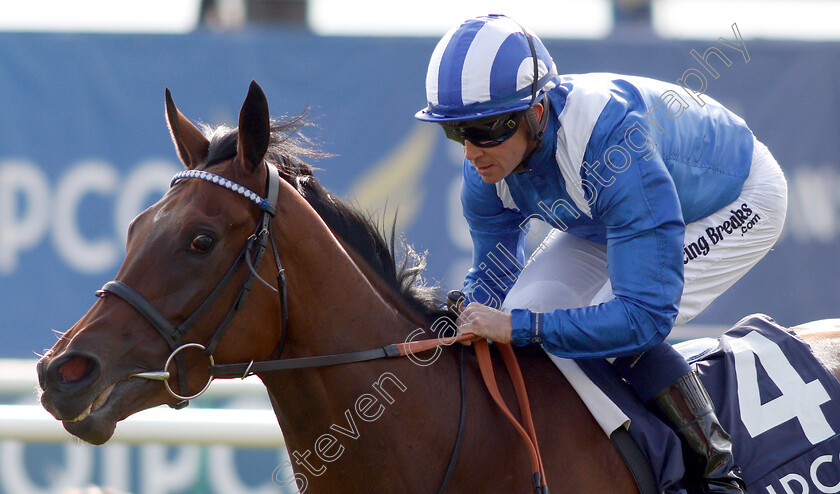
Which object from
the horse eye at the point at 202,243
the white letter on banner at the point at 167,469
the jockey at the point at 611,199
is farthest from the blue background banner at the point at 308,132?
the horse eye at the point at 202,243

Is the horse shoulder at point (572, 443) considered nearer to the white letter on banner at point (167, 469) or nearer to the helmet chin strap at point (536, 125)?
the helmet chin strap at point (536, 125)

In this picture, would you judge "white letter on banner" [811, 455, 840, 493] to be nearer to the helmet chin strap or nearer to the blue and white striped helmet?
the helmet chin strap

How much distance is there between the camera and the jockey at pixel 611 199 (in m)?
2.29

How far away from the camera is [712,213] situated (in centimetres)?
275

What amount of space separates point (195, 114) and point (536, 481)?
538cm

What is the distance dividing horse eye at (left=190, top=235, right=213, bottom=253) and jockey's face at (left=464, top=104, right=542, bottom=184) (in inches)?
29.5

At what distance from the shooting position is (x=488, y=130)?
2.40 metres

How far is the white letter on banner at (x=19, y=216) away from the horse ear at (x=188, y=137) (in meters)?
4.91

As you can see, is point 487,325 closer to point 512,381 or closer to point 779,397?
point 512,381

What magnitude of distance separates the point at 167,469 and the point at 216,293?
2312 mm

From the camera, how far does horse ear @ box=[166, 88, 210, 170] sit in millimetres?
2312

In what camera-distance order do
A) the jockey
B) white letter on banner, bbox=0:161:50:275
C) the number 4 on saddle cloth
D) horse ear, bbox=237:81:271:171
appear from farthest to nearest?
white letter on banner, bbox=0:161:50:275 < the number 4 on saddle cloth < the jockey < horse ear, bbox=237:81:271:171

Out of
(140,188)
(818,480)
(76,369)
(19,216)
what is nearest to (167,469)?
(76,369)

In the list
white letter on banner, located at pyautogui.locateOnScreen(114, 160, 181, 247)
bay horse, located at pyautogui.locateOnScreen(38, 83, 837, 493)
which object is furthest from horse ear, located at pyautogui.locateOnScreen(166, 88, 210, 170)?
white letter on banner, located at pyautogui.locateOnScreen(114, 160, 181, 247)
